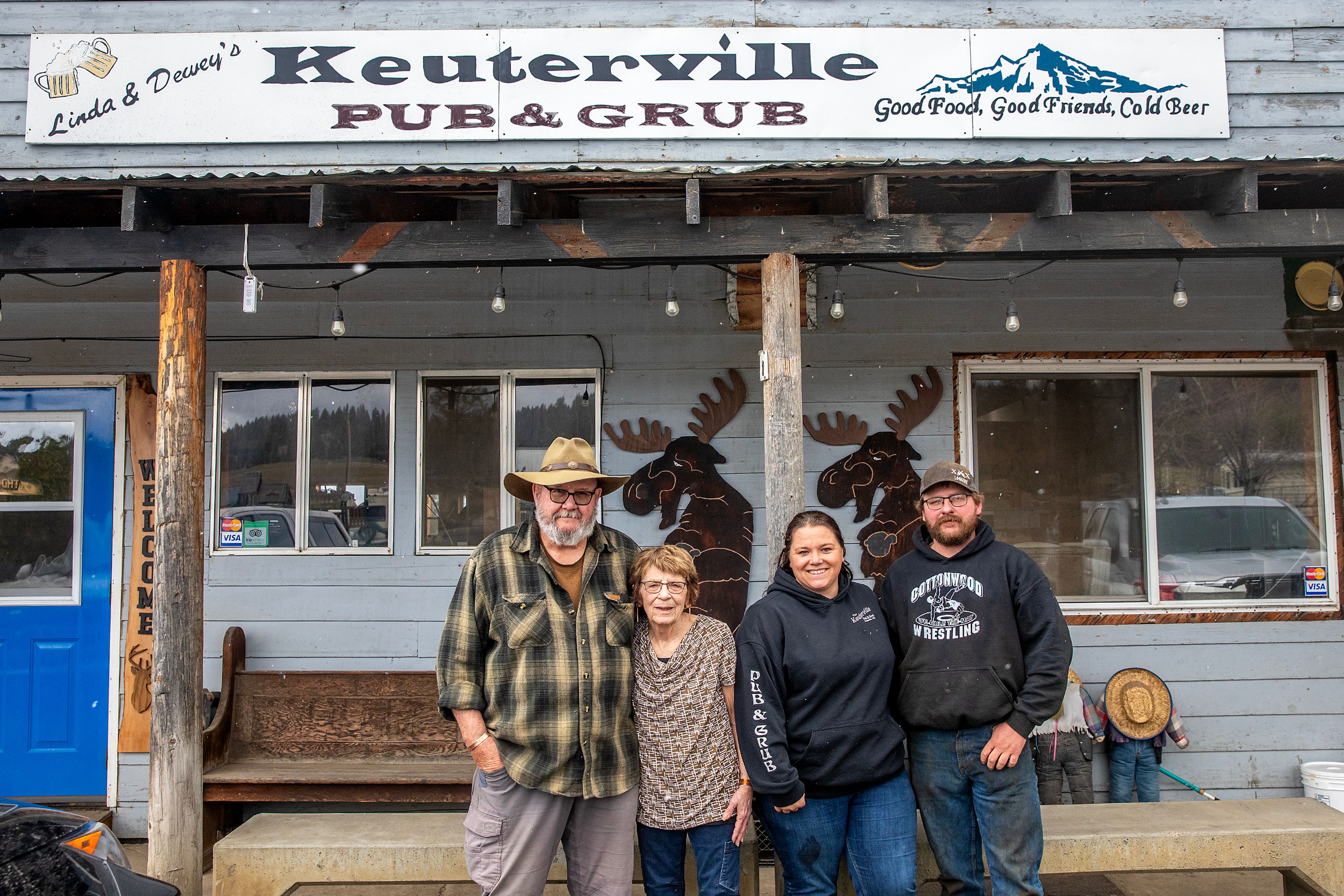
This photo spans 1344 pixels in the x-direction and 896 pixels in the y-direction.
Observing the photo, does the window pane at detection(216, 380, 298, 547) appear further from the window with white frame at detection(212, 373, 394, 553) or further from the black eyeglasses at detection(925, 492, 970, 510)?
the black eyeglasses at detection(925, 492, 970, 510)

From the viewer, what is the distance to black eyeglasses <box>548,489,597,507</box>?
2.87m

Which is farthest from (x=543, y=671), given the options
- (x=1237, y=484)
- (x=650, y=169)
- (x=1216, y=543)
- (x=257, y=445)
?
(x=1237, y=484)

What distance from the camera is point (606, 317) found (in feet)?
16.4

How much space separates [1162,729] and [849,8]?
14.3 feet

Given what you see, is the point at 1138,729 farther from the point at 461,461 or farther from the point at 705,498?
the point at 461,461

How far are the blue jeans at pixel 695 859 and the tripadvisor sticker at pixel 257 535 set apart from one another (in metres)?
3.13

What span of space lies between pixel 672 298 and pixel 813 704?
2.37 meters

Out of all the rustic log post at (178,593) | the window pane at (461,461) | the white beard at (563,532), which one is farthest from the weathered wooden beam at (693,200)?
the rustic log post at (178,593)

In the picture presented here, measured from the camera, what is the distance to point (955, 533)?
9.99 ft

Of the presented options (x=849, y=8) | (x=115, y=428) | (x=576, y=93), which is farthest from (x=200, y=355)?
(x=849, y=8)

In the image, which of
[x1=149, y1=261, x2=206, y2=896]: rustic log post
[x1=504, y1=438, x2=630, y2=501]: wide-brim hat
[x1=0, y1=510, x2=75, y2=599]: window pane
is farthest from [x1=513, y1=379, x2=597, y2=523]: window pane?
[x1=0, y1=510, x2=75, y2=599]: window pane

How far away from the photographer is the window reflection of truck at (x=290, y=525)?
4.96 metres

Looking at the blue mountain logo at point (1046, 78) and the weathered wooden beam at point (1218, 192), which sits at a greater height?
the blue mountain logo at point (1046, 78)

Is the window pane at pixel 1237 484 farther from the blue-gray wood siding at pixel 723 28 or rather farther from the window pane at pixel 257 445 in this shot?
the window pane at pixel 257 445
